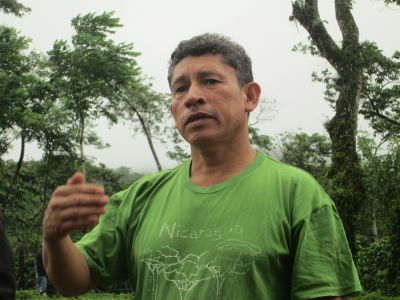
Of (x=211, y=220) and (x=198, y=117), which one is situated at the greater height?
(x=198, y=117)

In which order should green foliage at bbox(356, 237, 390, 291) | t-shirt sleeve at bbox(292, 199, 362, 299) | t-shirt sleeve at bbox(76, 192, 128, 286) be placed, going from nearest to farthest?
t-shirt sleeve at bbox(292, 199, 362, 299)
t-shirt sleeve at bbox(76, 192, 128, 286)
green foliage at bbox(356, 237, 390, 291)

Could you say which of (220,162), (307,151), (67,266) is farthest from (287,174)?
(307,151)

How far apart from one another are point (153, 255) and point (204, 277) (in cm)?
24

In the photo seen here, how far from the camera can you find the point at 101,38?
1614cm

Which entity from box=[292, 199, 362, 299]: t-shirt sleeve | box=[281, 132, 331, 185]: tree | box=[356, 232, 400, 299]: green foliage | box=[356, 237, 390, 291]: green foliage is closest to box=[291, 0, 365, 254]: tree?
box=[356, 232, 400, 299]: green foliage

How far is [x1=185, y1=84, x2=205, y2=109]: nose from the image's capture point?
2020 mm

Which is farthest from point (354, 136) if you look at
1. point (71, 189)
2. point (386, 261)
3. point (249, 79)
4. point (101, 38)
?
point (71, 189)

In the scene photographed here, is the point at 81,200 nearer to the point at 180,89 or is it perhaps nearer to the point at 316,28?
the point at 180,89

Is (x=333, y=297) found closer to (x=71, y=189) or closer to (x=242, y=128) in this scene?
(x=242, y=128)

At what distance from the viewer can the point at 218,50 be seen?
209cm

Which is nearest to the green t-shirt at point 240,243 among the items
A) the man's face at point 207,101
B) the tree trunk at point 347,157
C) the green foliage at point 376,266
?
the man's face at point 207,101

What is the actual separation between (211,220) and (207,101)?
1.74 ft

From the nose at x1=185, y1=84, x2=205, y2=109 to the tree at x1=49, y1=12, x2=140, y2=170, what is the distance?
47.5 feet

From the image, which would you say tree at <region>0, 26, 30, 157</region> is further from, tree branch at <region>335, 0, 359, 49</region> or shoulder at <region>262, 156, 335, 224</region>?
shoulder at <region>262, 156, 335, 224</region>
